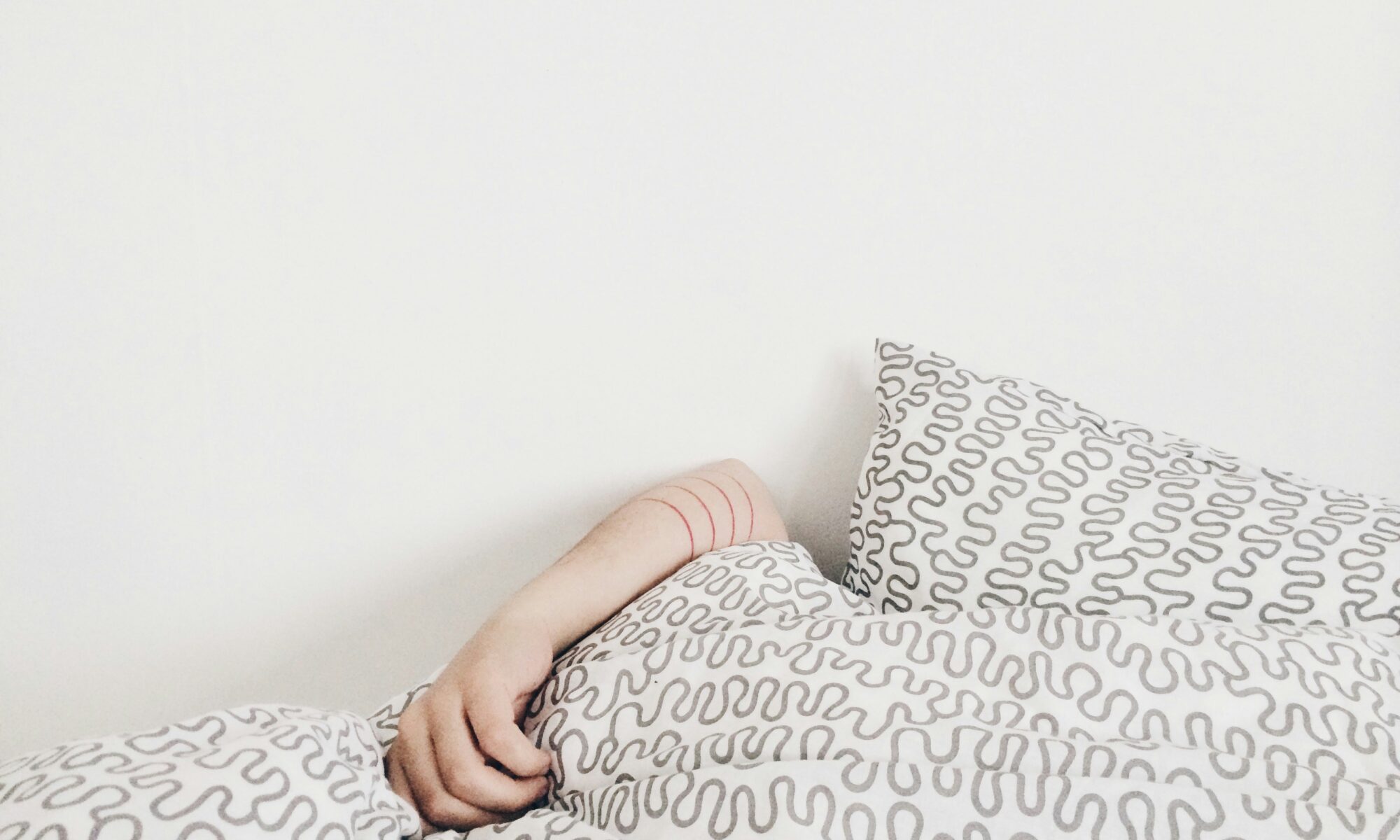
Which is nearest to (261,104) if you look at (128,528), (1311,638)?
(128,528)

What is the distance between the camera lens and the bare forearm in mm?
898

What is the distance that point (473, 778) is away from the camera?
0.74 meters

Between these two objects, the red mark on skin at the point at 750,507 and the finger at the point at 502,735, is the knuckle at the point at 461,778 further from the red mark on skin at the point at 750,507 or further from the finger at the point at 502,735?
the red mark on skin at the point at 750,507

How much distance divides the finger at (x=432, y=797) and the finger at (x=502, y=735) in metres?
→ 0.04

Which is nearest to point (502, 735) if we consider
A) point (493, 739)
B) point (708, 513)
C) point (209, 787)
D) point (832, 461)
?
point (493, 739)

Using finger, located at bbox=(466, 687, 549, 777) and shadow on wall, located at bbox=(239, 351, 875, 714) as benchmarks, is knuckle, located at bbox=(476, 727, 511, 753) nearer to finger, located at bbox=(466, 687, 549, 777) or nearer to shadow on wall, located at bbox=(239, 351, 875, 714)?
finger, located at bbox=(466, 687, 549, 777)

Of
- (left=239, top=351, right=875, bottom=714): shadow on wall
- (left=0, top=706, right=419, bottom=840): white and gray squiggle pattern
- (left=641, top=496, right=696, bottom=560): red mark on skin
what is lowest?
(left=239, top=351, right=875, bottom=714): shadow on wall

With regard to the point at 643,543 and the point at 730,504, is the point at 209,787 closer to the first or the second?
the point at 643,543

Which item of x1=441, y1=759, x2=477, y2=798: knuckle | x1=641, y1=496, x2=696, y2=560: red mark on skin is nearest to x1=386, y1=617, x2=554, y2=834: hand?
x1=441, y1=759, x2=477, y2=798: knuckle

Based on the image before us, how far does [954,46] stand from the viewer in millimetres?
1000

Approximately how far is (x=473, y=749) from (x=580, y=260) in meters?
0.54

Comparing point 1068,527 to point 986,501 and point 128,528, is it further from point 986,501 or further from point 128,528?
point 128,528

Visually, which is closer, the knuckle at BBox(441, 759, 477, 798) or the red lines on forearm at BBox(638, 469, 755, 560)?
the knuckle at BBox(441, 759, 477, 798)

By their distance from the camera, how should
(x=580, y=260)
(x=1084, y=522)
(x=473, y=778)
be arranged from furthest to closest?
1. (x=580, y=260)
2. (x=1084, y=522)
3. (x=473, y=778)
